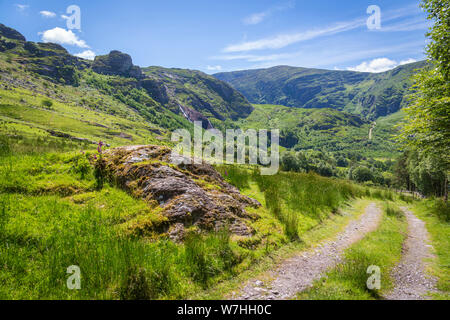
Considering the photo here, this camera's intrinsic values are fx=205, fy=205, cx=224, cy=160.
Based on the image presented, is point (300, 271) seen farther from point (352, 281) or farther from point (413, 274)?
point (413, 274)

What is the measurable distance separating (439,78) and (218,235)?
498 inches

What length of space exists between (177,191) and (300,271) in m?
4.83

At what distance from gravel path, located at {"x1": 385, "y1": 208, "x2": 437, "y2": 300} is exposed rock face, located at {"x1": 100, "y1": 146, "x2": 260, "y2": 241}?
444 cm

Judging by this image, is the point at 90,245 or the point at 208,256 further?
the point at 208,256

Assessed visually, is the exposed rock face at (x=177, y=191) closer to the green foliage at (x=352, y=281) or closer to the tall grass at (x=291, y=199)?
the tall grass at (x=291, y=199)

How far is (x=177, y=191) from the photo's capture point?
771 cm

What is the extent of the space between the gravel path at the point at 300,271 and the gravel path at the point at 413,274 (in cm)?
159

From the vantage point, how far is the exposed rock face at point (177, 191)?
7.05 metres

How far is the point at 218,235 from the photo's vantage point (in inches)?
251

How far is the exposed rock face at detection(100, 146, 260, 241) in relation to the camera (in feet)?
23.1

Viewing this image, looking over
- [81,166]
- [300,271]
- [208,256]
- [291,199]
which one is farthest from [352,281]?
[81,166]

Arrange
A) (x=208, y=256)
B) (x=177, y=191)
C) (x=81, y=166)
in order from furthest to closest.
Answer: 1. (x=81, y=166)
2. (x=177, y=191)
3. (x=208, y=256)
